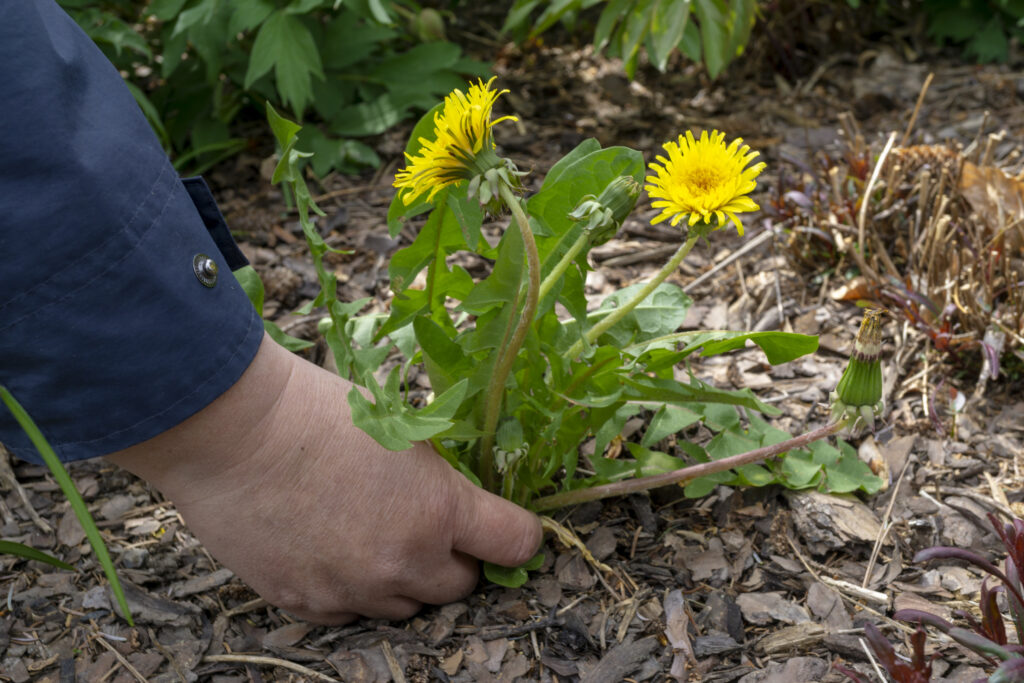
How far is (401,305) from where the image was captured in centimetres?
148

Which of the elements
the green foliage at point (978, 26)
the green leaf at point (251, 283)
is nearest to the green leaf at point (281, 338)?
the green leaf at point (251, 283)

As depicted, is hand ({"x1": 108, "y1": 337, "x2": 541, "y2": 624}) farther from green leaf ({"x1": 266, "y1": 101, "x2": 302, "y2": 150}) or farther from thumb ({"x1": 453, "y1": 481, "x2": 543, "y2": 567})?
green leaf ({"x1": 266, "y1": 101, "x2": 302, "y2": 150})

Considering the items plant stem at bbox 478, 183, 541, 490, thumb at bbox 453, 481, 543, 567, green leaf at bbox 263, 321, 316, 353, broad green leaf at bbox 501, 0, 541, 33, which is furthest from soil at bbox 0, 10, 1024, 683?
broad green leaf at bbox 501, 0, 541, 33

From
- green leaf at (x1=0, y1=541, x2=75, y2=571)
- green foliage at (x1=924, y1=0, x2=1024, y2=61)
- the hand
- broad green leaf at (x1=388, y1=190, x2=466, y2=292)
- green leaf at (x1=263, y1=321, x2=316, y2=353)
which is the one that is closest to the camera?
the hand

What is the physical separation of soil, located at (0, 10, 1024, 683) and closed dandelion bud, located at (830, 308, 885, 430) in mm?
334

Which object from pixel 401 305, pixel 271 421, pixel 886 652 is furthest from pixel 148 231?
pixel 886 652

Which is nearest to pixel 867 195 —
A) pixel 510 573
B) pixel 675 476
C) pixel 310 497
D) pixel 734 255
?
pixel 734 255

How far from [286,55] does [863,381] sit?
1.63m

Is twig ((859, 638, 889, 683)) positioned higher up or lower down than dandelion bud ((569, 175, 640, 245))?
lower down

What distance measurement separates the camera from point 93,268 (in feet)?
3.28

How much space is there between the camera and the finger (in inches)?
53.2

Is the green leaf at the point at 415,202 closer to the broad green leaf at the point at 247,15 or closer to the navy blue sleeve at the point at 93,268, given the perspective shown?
the navy blue sleeve at the point at 93,268

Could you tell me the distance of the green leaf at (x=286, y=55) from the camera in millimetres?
2164

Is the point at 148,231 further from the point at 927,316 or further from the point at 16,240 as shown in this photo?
the point at 927,316
